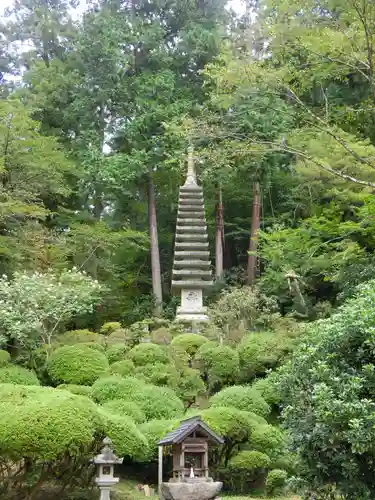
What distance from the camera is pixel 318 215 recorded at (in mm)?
18141

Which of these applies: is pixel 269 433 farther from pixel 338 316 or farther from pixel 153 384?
pixel 338 316

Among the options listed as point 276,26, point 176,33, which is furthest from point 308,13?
point 176,33

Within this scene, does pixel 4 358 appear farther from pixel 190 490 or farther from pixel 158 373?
pixel 190 490

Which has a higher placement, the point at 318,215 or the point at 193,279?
the point at 318,215

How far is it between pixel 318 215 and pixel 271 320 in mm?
3159

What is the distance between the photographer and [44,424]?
27.7ft

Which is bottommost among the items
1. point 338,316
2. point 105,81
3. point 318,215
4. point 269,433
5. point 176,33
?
point 269,433

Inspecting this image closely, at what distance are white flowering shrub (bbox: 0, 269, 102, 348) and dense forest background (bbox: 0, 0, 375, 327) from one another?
52.0 inches

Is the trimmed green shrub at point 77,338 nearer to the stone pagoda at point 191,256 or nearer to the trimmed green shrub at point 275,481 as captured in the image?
the stone pagoda at point 191,256

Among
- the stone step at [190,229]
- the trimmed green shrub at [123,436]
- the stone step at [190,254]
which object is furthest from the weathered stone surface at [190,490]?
the stone step at [190,229]

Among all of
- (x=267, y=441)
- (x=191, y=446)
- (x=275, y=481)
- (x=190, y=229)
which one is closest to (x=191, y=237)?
(x=190, y=229)

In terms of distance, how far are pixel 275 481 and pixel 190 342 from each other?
5.35 meters

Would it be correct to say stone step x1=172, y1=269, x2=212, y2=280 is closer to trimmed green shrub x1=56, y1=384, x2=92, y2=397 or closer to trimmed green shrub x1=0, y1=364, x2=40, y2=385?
trimmed green shrub x1=0, y1=364, x2=40, y2=385

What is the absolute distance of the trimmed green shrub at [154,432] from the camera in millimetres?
10641
